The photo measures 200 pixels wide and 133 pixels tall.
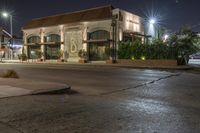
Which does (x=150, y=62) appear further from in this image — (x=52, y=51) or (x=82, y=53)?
(x=52, y=51)

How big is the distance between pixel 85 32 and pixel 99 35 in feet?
7.47

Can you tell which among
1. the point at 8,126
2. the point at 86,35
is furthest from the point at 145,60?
the point at 8,126

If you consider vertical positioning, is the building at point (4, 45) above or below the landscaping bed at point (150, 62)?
above

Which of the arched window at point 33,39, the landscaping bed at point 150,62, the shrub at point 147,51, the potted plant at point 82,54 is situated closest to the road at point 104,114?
the landscaping bed at point 150,62

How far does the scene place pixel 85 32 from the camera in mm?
40125

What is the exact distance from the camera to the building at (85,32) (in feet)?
124

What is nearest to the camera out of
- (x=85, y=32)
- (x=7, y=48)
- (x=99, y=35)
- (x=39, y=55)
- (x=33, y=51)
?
(x=99, y=35)

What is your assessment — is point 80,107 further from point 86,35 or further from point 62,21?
point 62,21

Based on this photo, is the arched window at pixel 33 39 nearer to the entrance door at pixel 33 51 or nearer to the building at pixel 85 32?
the building at pixel 85 32

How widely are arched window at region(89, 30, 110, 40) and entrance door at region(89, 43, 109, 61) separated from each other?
1.01m

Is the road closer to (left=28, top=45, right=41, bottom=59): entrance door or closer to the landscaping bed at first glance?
the landscaping bed

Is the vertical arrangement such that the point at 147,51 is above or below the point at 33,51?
below

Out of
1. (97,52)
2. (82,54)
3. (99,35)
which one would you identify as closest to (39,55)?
(82,54)

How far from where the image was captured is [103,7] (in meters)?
40.1
